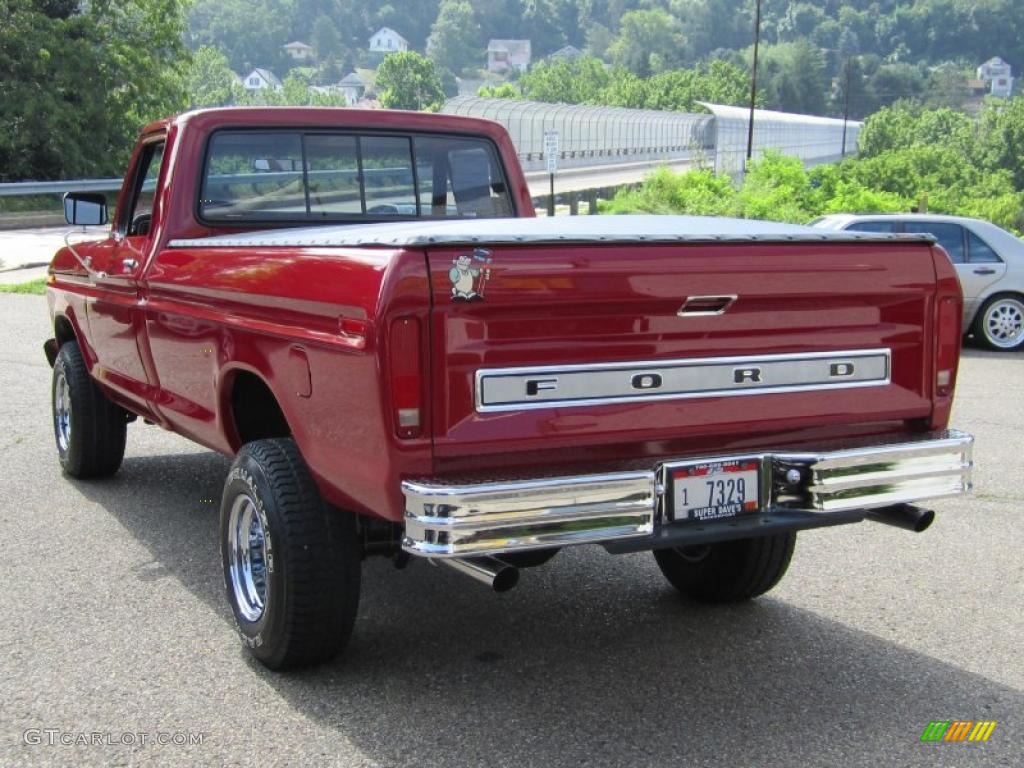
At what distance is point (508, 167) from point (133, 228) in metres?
1.86

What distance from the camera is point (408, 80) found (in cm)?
15712

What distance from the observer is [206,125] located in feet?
18.3

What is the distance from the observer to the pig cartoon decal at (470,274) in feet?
11.6

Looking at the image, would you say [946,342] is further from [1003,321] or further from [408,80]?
[408,80]

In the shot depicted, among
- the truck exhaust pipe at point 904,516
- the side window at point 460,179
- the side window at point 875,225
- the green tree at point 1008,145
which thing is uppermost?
the side window at point 460,179

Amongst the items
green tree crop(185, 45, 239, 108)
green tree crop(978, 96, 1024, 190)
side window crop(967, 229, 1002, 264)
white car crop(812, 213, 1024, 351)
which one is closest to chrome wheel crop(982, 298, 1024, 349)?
white car crop(812, 213, 1024, 351)

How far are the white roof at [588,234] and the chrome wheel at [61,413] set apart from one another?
277 cm

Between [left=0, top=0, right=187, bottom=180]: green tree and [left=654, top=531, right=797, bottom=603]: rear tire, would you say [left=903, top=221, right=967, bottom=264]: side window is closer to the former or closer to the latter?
[left=654, top=531, right=797, bottom=603]: rear tire

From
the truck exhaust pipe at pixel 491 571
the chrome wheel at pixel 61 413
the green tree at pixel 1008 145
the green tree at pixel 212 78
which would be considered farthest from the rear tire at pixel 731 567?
the green tree at pixel 212 78

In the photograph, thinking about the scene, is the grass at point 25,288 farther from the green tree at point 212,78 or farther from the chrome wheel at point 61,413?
the green tree at point 212,78

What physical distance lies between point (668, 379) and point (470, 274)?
0.74 meters

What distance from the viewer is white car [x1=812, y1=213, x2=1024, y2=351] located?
1347 centimetres

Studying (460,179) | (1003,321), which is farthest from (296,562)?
(1003,321)

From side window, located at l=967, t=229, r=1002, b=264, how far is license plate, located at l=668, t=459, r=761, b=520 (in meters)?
10.6
